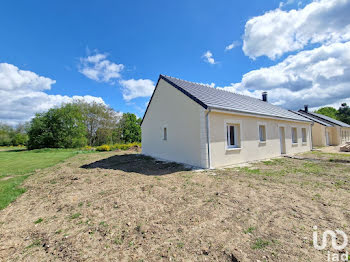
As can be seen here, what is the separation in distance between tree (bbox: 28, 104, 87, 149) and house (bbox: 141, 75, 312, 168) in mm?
18206

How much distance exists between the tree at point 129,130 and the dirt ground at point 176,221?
79.4 ft

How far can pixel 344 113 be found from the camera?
1766 inches

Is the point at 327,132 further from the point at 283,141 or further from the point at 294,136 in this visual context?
the point at 283,141

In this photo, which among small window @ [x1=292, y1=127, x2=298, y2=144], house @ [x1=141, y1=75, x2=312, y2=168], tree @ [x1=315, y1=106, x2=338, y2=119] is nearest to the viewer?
house @ [x1=141, y1=75, x2=312, y2=168]

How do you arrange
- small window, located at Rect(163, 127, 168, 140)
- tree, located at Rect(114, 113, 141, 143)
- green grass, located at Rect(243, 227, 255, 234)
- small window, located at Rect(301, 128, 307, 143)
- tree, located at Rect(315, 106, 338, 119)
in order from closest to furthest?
1. green grass, located at Rect(243, 227, 255, 234)
2. small window, located at Rect(163, 127, 168, 140)
3. small window, located at Rect(301, 128, 307, 143)
4. tree, located at Rect(114, 113, 141, 143)
5. tree, located at Rect(315, 106, 338, 119)

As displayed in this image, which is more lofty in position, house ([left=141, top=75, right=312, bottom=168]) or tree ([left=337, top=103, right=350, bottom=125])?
tree ([left=337, top=103, right=350, bottom=125])

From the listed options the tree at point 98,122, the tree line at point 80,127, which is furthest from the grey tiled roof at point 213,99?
the tree at point 98,122

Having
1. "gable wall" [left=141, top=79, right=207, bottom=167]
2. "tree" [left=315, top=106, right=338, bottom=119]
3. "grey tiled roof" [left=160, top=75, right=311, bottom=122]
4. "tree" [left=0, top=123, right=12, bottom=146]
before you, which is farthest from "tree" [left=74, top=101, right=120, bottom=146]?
"tree" [left=315, top=106, right=338, bottom=119]

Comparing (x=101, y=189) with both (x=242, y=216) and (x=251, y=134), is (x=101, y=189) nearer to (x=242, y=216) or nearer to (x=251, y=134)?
(x=242, y=216)

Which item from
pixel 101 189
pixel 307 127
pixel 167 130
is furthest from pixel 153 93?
pixel 307 127

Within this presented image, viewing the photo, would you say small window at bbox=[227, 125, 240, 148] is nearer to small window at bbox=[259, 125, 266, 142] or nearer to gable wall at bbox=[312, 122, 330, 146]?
small window at bbox=[259, 125, 266, 142]

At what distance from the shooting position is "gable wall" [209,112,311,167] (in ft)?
25.1

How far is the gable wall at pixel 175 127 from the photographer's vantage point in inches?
307

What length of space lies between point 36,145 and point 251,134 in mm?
30117
